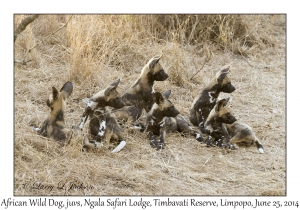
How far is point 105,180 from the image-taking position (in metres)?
5.38

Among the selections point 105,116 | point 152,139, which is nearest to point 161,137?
point 152,139

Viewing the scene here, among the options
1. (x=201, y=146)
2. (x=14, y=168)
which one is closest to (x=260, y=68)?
(x=201, y=146)

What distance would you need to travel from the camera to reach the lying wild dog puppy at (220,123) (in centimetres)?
644

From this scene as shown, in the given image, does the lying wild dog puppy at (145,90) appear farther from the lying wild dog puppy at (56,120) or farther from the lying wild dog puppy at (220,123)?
the lying wild dog puppy at (56,120)

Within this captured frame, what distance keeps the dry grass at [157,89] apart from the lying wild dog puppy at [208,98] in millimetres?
310

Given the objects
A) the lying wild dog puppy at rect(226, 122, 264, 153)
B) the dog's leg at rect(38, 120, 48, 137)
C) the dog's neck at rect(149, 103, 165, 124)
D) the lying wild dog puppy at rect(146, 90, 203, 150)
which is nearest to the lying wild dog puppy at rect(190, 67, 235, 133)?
the lying wild dog puppy at rect(146, 90, 203, 150)

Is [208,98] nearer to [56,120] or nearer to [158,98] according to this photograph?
[158,98]

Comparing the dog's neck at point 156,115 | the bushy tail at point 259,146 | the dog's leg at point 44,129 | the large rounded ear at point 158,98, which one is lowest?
the bushy tail at point 259,146

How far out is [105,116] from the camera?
6.14 meters

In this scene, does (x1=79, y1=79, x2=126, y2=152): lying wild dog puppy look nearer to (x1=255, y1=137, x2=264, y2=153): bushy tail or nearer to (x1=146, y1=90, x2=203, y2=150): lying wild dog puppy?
(x1=146, y1=90, x2=203, y2=150): lying wild dog puppy

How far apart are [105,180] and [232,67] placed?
4.34 metres

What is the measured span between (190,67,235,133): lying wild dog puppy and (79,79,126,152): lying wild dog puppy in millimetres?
1215

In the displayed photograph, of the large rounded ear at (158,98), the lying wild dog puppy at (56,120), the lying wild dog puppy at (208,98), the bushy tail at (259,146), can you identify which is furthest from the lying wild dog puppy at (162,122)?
the lying wild dog puppy at (56,120)

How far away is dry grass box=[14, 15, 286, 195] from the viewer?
544 cm
